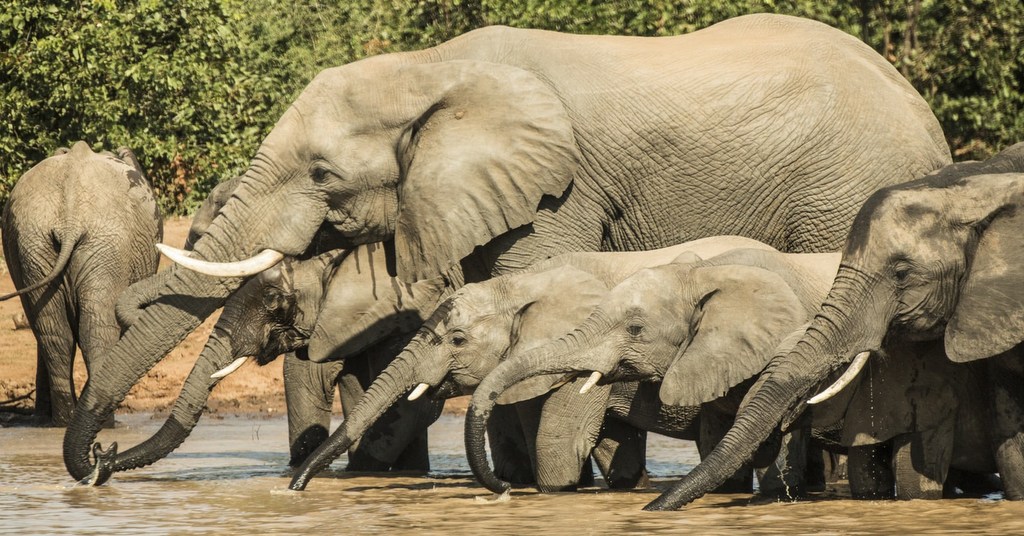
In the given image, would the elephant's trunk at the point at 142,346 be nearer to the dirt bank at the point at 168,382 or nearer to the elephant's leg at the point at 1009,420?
the elephant's leg at the point at 1009,420

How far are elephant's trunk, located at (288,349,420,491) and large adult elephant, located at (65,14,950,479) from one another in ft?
2.16

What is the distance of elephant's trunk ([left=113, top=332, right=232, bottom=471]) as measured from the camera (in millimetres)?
10328

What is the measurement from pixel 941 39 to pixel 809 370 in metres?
10.8

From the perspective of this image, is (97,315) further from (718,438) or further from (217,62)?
(718,438)

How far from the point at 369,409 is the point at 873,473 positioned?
2279mm

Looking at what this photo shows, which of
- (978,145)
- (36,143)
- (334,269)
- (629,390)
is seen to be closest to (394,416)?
(334,269)

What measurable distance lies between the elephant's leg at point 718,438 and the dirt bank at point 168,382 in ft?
18.4

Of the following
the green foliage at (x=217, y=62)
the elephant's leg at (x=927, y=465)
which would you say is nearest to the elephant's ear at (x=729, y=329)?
the elephant's leg at (x=927, y=465)

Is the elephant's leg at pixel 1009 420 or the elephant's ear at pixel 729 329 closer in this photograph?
the elephant's leg at pixel 1009 420

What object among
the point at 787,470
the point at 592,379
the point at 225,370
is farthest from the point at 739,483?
the point at 225,370

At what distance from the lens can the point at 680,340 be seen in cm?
907

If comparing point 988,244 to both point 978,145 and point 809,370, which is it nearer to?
point 809,370

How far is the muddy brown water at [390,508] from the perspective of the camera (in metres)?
8.12

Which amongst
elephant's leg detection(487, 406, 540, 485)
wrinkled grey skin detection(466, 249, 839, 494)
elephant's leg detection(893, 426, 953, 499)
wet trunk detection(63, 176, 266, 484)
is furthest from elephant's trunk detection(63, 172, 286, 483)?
elephant's leg detection(893, 426, 953, 499)
